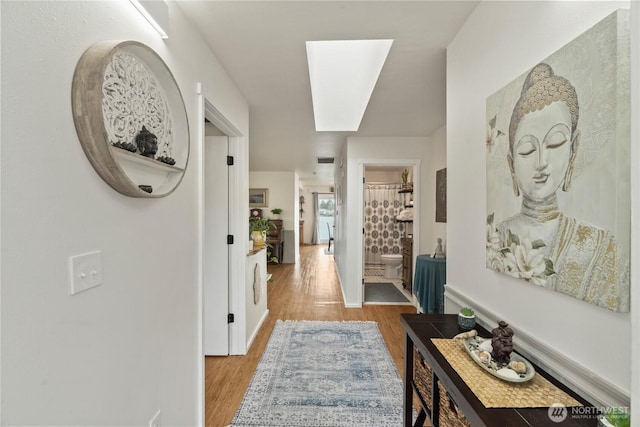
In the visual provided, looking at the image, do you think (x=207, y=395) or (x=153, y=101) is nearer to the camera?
(x=153, y=101)

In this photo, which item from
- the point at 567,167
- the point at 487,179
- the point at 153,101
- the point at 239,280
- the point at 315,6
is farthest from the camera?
the point at 239,280

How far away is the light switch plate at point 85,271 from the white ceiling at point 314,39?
130cm

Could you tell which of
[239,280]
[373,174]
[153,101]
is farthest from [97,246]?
[373,174]

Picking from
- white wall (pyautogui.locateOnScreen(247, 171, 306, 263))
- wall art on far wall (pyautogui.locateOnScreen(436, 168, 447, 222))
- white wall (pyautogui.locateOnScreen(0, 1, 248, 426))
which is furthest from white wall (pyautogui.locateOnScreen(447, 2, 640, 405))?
white wall (pyautogui.locateOnScreen(247, 171, 306, 263))

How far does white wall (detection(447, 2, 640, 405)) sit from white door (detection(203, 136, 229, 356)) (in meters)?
1.91

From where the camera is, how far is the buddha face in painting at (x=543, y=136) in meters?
0.85

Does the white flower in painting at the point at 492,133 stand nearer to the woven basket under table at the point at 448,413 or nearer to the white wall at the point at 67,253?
the woven basket under table at the point at 448,413

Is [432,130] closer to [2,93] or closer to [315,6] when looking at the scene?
[315,6]

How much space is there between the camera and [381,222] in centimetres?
669

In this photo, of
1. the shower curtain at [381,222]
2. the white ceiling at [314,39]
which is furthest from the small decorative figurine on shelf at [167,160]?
the shower curtain at [381,222]

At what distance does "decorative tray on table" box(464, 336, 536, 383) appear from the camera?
89 centimetres

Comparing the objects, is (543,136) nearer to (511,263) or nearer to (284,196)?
(511,263)

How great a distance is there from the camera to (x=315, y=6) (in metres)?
1.40

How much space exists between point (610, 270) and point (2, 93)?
1.55 m
